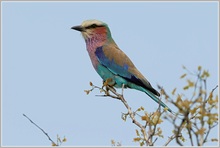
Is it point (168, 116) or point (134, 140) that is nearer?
point (168, 116)

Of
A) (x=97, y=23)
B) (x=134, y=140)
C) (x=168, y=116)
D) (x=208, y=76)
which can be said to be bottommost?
(x=134, y=140)

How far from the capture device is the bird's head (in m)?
7.68

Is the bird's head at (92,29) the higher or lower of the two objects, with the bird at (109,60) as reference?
higher

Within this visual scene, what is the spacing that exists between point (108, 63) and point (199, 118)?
4.18 m

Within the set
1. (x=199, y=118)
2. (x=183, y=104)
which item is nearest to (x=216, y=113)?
(x=199, y=118)

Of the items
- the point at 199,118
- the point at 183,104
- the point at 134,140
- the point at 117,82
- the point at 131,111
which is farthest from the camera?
the point at 117,82

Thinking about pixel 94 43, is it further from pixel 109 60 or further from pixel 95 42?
pixel 109 60

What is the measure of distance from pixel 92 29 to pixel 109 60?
0.64m

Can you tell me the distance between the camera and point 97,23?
773 centimetres

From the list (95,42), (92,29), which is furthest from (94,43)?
(92,29)

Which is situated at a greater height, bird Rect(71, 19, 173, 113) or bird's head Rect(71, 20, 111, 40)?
bird's head Rect(71, 20, 111, 40)

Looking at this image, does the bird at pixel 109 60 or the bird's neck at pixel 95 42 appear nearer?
the bird at pixel 109 60

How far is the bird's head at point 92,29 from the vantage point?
7.68m

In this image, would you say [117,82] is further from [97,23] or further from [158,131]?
[158,131]
